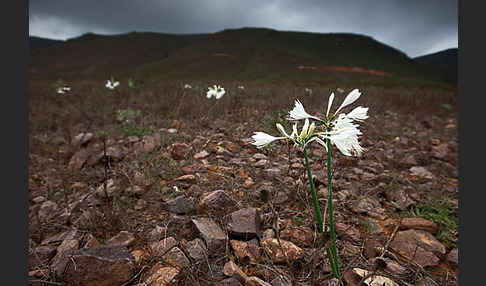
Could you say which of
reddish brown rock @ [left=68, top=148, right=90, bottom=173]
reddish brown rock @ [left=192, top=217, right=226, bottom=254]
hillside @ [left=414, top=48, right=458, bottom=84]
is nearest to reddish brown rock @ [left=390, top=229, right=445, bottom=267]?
reddish brown rock @ [left=192, top=217, right=226, bottom=254]

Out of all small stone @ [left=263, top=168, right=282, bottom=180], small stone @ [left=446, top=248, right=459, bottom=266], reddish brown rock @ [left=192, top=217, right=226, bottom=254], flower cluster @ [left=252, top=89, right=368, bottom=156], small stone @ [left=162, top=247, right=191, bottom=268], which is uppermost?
flower cluster @ [left=252, top=89, right=368, bottom=156]

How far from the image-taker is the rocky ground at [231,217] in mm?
1390

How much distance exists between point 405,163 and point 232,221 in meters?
2.77

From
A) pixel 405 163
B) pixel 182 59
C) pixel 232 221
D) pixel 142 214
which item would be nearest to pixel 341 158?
pixel 405 163

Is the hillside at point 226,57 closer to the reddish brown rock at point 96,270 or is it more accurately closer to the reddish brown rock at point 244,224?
the reddish brown rock at point 244,224

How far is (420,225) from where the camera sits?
189 cm

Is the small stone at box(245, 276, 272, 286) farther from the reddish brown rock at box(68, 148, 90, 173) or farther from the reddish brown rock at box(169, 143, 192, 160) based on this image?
the reddish brown rock at box(68, 148, 90, 173)

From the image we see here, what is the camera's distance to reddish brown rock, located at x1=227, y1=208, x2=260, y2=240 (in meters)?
1.60

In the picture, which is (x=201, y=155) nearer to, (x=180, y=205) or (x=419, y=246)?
(x=180, y=205)

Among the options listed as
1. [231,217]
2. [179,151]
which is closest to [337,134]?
[231,217]

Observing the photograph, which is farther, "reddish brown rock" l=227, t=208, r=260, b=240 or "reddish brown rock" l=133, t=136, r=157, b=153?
"reddish brown rock" l=133, t=136, r=157, b=153

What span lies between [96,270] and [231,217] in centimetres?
85

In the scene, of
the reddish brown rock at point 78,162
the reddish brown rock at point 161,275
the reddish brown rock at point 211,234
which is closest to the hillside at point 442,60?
the reddish brown rock at point 78,162

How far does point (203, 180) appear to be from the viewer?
2.33 m
